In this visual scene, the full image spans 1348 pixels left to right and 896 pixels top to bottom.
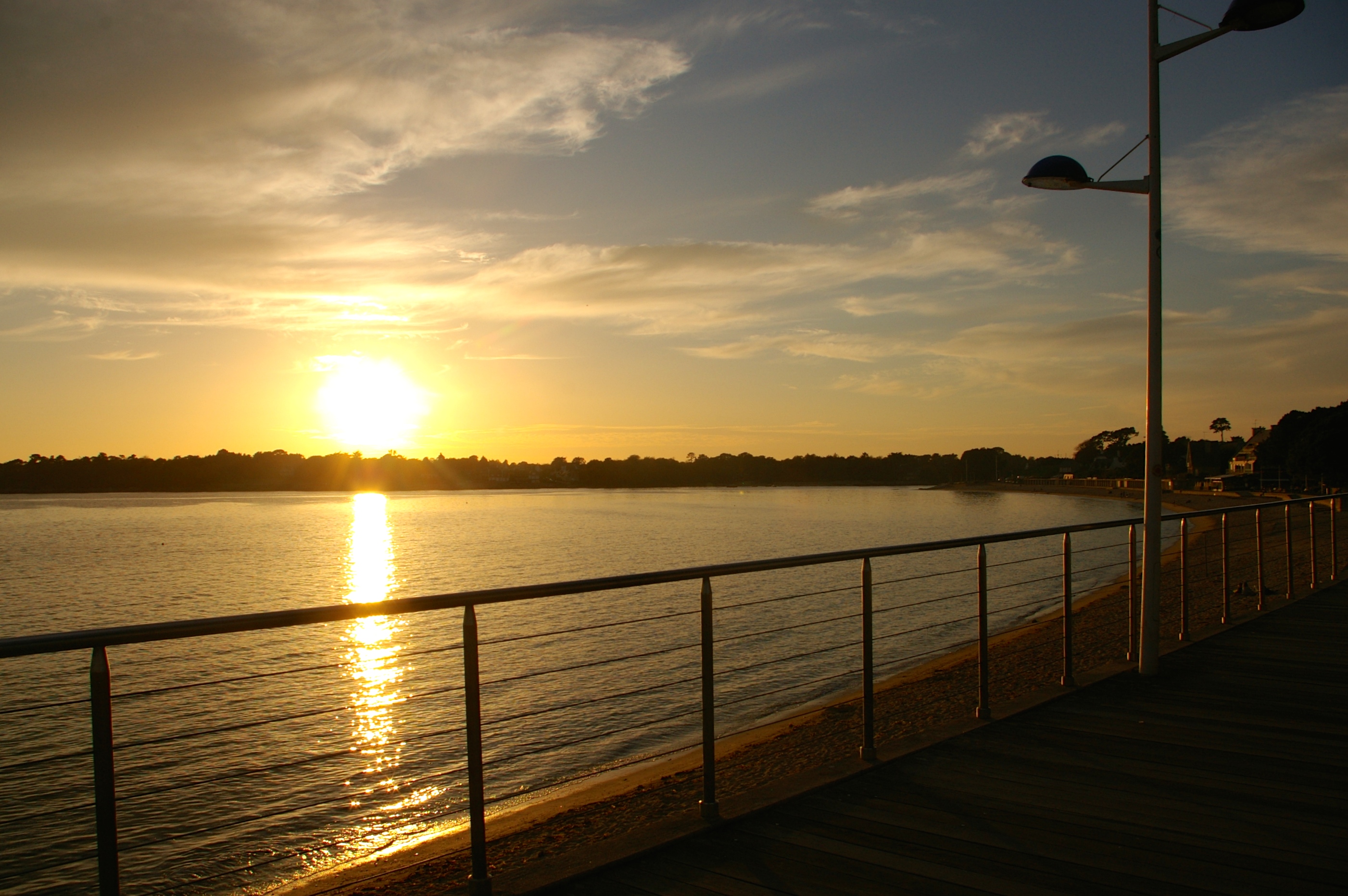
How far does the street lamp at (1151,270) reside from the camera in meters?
5.54

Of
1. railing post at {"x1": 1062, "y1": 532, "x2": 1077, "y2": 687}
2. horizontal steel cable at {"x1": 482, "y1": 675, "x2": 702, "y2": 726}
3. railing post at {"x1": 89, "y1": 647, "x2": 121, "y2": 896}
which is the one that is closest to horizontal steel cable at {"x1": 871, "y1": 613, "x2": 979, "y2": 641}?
railing post at {"x1": 1062, "y1": 532, "x2": 1077, "y2": 687}

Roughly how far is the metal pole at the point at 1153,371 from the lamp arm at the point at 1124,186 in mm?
22

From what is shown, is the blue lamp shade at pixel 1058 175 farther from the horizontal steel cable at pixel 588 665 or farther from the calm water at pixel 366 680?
the horizontal steel cable at pixel 588 665

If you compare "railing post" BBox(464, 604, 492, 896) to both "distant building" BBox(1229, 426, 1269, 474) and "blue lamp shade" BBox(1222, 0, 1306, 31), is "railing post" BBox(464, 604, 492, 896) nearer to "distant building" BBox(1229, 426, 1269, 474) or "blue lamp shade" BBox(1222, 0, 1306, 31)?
"blue lamp shade" BBox(1222, 0, 1306, 31)

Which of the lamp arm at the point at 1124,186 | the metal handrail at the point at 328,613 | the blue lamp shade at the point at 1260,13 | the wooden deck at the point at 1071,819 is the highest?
the blue lamp shade at the point at 1260,13

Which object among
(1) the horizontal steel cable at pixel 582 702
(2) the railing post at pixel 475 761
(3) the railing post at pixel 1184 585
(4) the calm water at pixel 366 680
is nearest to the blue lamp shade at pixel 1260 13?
(3) the railing post at pixel 1184 585

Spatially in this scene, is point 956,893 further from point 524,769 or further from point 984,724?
point 524,769

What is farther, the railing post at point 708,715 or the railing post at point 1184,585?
the railing post at point 1184,585

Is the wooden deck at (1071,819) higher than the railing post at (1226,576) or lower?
lower

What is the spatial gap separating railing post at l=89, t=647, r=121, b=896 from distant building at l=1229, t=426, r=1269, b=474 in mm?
96169

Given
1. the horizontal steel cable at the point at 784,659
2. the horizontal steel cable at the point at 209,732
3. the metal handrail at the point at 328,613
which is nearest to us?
the metal handrail at the point at 328,613

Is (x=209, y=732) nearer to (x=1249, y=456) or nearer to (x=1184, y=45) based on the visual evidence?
(x=1184, y=45)

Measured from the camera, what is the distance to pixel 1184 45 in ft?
17.7

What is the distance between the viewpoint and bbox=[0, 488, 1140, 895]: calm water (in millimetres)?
6621
